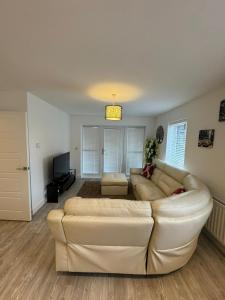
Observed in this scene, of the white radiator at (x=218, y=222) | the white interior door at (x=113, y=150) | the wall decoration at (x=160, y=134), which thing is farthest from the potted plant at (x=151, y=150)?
the white radiator at (x=218, y=222)

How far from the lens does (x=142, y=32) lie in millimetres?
1304

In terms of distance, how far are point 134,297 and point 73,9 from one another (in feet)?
8.15

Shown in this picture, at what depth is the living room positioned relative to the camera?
122 cm

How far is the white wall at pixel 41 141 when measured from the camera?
3294 millimetres

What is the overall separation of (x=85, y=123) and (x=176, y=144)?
333cm

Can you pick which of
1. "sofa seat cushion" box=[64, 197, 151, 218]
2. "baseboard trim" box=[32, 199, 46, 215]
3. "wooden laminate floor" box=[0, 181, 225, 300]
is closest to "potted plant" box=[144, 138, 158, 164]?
"baseboard trim" box=[32, 199, 46, 215]

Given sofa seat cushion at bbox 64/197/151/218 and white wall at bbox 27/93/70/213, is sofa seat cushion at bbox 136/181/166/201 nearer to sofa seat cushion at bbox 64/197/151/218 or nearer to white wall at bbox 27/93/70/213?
sofa seat cushion at bbox 64/197/151/218

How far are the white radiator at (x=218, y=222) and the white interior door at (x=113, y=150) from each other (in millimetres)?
4276

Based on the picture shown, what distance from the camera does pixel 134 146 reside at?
661 centimetres

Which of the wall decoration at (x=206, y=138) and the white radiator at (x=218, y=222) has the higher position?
the wall decoration at (x=206, y=138)

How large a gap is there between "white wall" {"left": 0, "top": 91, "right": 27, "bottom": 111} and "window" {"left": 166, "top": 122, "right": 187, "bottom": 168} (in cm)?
351

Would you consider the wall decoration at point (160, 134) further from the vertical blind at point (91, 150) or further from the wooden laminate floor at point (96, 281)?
the wooden laminate floor at point (96, 281)

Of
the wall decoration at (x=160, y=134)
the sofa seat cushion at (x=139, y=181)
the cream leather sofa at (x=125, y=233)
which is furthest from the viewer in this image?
the wall decoration at (x=160, y=134)

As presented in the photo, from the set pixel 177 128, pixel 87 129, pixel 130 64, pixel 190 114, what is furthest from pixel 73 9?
pixel 87 129
